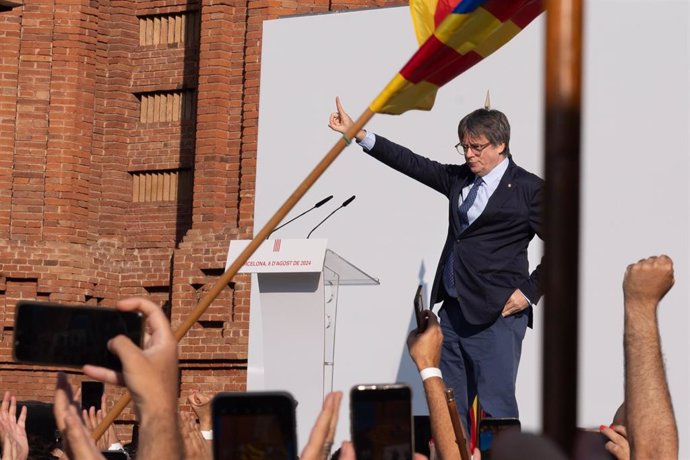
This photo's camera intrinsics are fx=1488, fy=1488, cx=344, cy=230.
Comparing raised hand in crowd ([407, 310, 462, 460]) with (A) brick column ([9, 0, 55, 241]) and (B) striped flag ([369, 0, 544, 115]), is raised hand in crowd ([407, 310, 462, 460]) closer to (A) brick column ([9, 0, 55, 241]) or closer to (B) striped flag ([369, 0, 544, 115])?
(B) striped flag ([369, 0, 544, 115])

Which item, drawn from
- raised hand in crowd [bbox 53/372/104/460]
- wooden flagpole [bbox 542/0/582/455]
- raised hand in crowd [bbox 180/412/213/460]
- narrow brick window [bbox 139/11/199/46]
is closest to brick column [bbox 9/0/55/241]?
Answer: narrow brick window [bbox 139/11/199/46]

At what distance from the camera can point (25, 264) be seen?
15117 millimetres

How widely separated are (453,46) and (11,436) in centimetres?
287

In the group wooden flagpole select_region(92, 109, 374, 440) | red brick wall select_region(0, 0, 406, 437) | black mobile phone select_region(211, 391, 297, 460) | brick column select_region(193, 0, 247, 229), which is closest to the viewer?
black mobile phone select_region(211, 391, 297, 460)

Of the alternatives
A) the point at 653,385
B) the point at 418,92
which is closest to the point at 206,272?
the point at 418,92

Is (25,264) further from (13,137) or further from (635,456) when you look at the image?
(635,456)

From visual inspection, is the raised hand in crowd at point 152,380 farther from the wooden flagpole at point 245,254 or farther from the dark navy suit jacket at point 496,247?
the dark navy suit jacket at point 496,247

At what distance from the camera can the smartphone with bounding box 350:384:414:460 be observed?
8.05 feet

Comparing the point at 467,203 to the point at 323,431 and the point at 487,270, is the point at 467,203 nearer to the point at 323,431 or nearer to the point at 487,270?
the point at 487,270

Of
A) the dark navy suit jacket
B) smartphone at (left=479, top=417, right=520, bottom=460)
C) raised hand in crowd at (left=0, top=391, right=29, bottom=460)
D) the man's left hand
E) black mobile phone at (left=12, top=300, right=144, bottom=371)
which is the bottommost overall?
raised hand in crowd at (left=0, top=391, right=29, bottom=460)

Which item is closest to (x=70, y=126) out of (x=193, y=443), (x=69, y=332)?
A: (x=193, y=443)

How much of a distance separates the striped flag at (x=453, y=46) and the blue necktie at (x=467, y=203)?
1.89 ft

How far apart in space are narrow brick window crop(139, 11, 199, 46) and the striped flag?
32.0 feet

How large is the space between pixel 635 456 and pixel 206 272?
38.3ft
